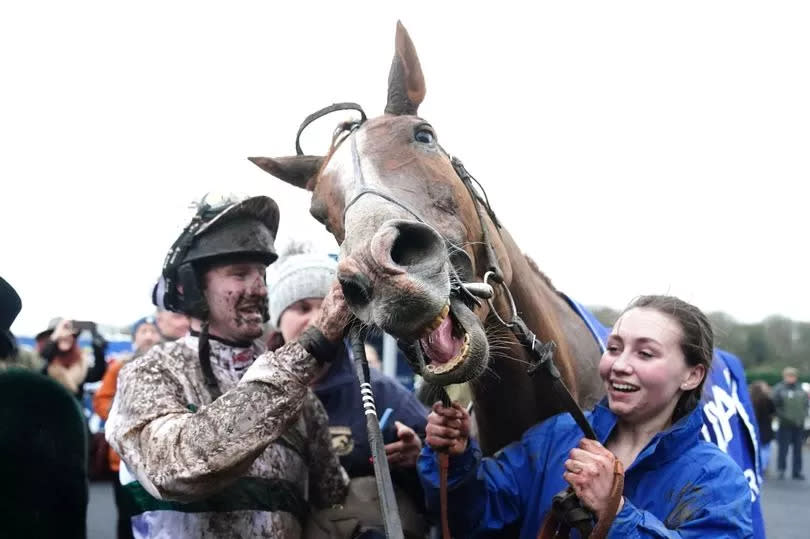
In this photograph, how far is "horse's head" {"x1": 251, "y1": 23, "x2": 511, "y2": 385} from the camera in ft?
6.20

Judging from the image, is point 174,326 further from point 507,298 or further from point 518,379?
point 507,298

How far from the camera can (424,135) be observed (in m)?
2.46

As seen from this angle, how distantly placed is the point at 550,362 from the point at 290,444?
0.84 metres

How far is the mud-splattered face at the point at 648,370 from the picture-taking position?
2.28 m

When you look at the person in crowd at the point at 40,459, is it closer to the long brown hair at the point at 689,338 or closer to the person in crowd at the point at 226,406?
the person in crowd at the point at 226,406

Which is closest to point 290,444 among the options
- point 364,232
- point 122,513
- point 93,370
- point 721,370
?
point 364,232

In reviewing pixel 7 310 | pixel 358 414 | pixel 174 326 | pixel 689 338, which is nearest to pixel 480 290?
pixel 689 338

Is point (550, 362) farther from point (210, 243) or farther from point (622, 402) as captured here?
point (210, 243)

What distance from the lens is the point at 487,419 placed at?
278 cm

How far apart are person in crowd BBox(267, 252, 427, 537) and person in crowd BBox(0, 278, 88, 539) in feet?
2.69

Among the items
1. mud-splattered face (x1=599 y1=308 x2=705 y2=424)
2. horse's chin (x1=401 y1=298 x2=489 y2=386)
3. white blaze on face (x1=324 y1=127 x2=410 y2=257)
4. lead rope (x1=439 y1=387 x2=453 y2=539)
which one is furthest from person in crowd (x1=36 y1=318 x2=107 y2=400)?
mud-splattered face (x1=599 y1=308 x2=705 y2=424)

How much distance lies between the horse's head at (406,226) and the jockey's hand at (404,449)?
691 millimetres

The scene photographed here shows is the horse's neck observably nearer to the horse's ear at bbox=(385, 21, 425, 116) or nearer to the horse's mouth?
the horse's mouth

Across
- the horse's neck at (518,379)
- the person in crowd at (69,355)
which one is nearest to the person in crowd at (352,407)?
the horse's neck at (518,379)
